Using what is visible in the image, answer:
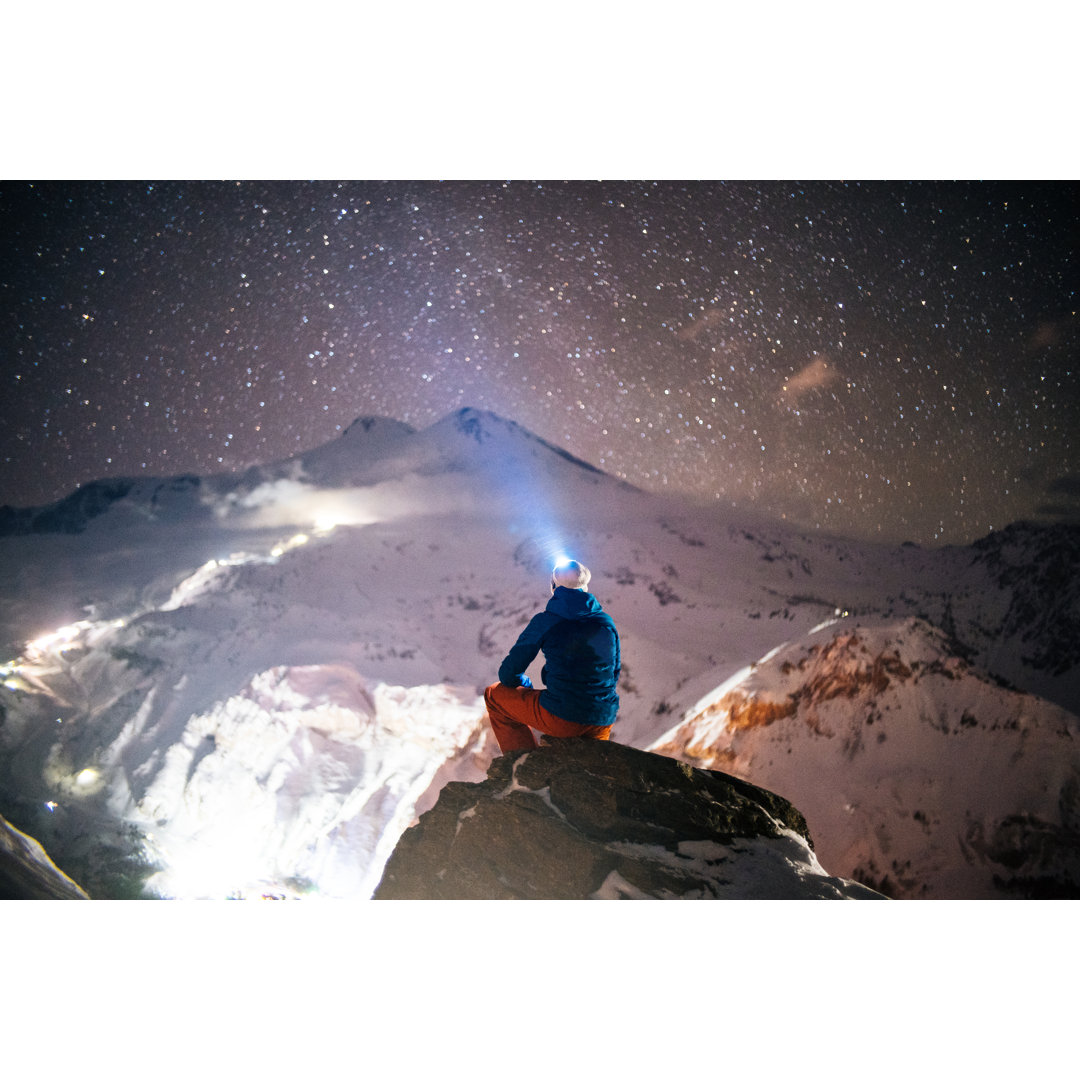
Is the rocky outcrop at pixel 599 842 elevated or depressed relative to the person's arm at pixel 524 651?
depressed

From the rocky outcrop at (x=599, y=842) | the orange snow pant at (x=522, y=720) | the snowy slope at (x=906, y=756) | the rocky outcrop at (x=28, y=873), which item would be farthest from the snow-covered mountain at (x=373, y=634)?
the orange snow pant at (x=522, y=720)

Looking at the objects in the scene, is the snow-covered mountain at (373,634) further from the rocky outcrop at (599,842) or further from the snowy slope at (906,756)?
the rocky outcrop at (599,842)

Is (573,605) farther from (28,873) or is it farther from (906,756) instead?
(906,756)

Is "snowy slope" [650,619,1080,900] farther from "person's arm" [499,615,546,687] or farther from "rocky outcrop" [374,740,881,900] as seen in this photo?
"person's arm" [499,615,546,687]

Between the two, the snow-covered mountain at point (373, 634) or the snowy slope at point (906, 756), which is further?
the snow-covered mountain at point (373, 634)

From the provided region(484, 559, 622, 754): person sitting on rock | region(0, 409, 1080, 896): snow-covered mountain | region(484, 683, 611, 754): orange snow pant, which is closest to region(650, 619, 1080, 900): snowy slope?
region(0, 409, 1080, 896): snow-covered mountain

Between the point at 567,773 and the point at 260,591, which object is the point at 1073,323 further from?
the point at 260,591
